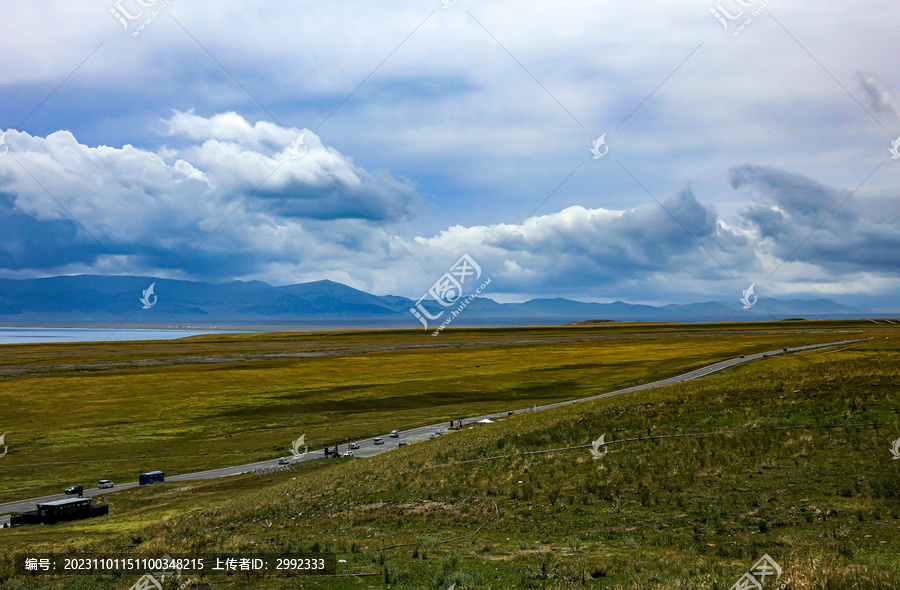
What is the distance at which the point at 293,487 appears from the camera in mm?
33156

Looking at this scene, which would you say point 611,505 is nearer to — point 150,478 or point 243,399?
point 150,478

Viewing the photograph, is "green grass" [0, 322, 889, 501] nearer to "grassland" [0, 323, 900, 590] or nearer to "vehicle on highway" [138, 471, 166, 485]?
"vehicle on highway" [138, 471, 166, 485]

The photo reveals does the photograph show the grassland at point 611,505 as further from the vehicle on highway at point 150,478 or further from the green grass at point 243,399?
the green grass at point 243,399

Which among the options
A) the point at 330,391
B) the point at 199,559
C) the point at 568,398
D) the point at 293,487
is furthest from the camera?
the point at 330,391

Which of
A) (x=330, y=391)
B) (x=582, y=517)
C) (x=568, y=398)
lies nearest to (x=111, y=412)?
(x=330, y=391)

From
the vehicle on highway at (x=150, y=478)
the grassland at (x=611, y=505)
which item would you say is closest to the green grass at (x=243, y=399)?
the vehicle on highway at (x=150, y=478)

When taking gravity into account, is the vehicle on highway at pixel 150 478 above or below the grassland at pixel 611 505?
below

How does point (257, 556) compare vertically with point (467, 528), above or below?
above

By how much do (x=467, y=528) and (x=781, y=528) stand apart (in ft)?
32.6

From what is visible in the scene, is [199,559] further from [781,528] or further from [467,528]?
[781,528]

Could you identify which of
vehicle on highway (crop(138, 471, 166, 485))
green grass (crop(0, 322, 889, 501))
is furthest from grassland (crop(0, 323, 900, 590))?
green grass (crop(0, 322, 889, 501))

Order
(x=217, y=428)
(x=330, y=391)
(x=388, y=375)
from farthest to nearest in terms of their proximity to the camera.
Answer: (x=388, y=375)
(x=330, y=391)
(x=217, y=428)

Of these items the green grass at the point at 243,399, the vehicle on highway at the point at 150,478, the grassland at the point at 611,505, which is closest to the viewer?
the grassland at the point at 611,505

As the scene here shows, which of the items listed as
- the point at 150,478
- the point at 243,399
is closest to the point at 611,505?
the point at 150,478
